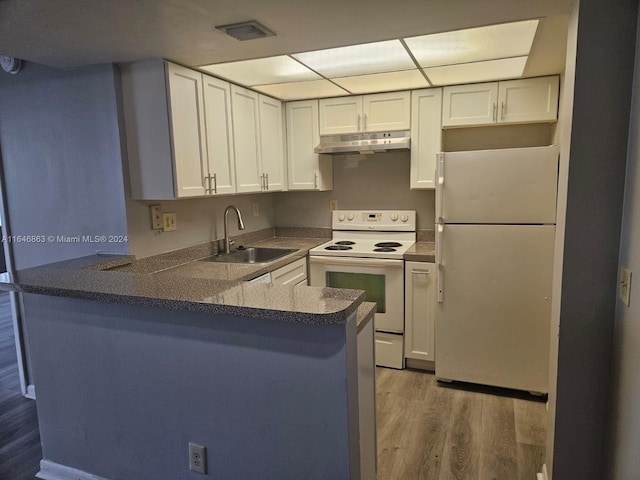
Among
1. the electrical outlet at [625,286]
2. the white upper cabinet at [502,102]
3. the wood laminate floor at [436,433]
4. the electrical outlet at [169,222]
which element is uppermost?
the white upper cabinet at [502,102]

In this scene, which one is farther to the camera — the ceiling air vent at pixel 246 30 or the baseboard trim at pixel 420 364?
the baseboard trim at pixel 420 364

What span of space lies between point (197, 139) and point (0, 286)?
1.26 m

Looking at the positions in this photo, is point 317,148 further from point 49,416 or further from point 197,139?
point 49,416

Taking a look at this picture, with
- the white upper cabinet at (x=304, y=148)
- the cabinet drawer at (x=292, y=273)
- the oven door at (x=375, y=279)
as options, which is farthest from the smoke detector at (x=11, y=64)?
the oven door at (x=375, y=279)

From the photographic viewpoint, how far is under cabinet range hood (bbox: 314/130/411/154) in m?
3.16

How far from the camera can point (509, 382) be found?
8.95ft

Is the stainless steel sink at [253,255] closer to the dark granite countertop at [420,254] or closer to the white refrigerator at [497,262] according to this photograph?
the dark granite countertop at [420,254]

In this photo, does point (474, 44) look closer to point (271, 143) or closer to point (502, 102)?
point (502, 102)

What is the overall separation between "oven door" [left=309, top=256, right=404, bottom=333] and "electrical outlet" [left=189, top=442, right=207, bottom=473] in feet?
5.69

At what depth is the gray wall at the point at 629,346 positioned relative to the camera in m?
1.27

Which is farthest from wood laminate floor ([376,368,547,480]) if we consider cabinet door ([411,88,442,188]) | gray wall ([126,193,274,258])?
gray wall ([126,193,274,258])

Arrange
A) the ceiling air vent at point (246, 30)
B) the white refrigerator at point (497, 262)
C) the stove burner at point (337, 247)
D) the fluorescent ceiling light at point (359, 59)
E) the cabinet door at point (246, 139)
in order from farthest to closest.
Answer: the stove burner at point (337, 247), the cabinet door at point (246, 139), the white refrigerator at point (497, 262), the fluorescent ceiling light at point (359, 59), the ceiling air vent at point (246, 30)

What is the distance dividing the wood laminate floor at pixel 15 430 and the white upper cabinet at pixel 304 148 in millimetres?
2438

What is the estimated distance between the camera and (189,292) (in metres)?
1.59
